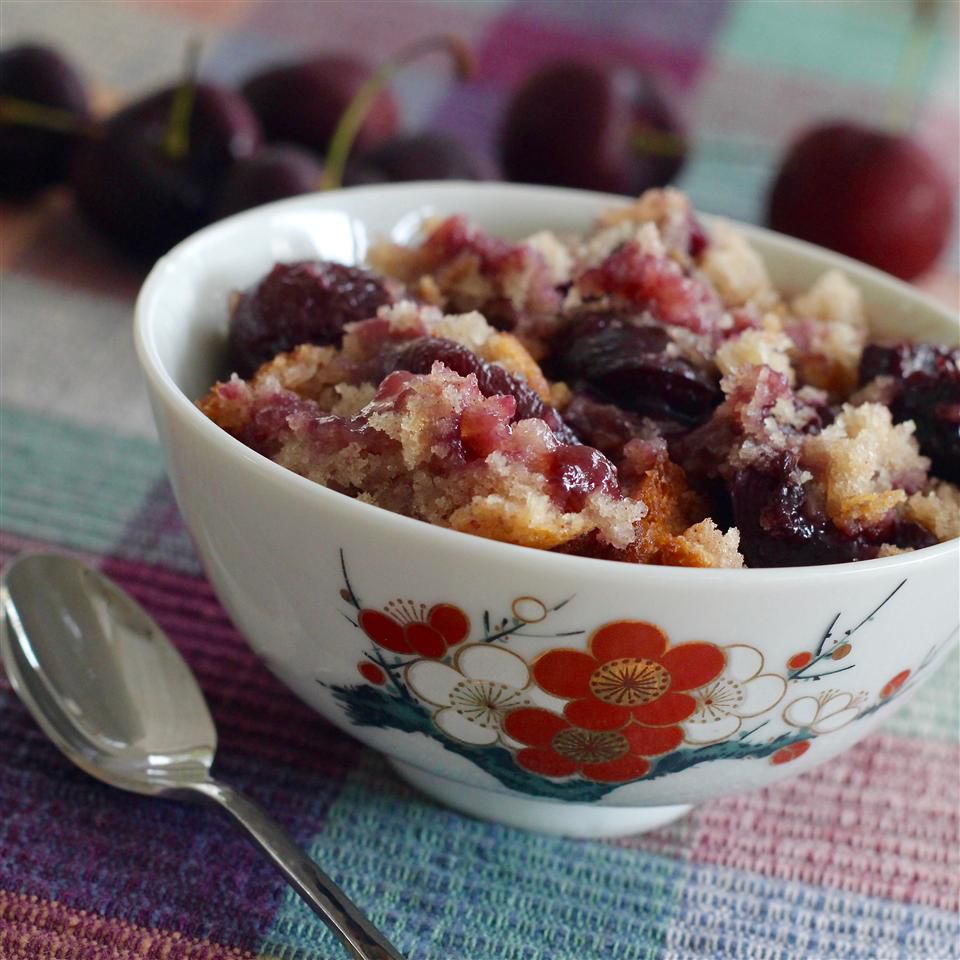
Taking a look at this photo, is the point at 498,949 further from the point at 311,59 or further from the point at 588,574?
the point at 311,59

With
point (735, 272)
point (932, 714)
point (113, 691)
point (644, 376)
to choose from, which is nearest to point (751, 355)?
point (644, 376)

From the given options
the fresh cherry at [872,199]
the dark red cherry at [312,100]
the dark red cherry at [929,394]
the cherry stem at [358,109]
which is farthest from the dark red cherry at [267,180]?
the dark red cherry at [929,394]

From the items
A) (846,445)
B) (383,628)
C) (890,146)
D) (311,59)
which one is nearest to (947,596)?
(846,445)

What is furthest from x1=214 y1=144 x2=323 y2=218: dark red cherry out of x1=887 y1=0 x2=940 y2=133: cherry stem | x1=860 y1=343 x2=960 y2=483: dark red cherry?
x1=887 y1=0 x2=940 y2=133: cherry stem

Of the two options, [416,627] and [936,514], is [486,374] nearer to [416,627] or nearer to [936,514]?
[416,627]

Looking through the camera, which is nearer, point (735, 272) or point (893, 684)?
point (893, 684)
